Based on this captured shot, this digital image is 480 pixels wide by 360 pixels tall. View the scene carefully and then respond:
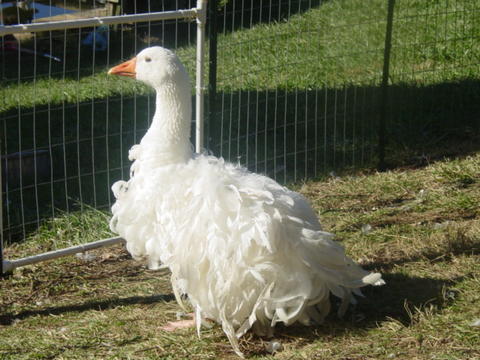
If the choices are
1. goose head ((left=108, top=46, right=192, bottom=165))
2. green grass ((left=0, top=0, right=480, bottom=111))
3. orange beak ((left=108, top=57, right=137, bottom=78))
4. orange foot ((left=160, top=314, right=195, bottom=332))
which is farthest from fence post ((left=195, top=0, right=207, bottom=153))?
green grass ((left=0, top=0, right=480, bottom=111))

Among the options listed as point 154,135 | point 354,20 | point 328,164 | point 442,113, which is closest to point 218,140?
point 328,164

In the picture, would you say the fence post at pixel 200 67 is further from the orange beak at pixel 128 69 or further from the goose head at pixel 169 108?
the goose head at pixel 169 108

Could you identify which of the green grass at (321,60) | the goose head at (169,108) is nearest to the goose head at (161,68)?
the goose head at (169,108)

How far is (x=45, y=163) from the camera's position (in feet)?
23.9

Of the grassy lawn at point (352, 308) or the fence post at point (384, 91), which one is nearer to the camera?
the grassy lawn at point (352, 308)

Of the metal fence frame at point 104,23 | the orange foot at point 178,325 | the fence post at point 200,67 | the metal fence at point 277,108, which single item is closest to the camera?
the orange foot at point 178,325

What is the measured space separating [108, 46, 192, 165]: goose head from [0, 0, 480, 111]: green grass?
3463 millimetres

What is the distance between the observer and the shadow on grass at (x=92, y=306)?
4.96 m

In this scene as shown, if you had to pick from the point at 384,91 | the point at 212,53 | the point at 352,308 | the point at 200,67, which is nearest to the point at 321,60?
the point at 384,91

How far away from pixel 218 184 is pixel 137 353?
1010 millimetres

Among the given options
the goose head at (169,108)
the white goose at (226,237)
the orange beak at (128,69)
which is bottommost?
the white goose at (226,237)

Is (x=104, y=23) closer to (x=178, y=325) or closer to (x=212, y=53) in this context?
(x=212, y=53)

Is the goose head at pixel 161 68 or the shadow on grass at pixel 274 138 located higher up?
the goose head at pixel 161 68

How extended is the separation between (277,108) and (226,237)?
4366 mm
